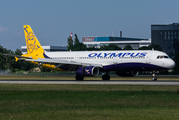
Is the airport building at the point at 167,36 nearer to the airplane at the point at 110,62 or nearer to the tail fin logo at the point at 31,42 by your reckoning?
the tail fin logo at the point at 31,42

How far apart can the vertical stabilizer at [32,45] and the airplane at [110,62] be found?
178 cm

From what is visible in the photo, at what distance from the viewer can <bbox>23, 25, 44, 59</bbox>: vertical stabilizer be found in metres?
59.1

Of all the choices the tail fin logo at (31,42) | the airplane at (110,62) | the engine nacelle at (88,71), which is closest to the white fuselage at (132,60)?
the airplane at (110,62)

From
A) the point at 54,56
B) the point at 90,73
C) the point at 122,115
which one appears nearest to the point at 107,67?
the point at 90,73

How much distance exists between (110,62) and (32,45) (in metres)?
16.5

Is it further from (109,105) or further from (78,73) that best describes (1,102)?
(78,73)

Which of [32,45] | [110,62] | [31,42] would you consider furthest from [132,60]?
[31,42]

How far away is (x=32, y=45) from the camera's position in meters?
60.1

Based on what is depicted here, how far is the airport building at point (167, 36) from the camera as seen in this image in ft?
554

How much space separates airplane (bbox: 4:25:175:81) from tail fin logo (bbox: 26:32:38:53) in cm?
306

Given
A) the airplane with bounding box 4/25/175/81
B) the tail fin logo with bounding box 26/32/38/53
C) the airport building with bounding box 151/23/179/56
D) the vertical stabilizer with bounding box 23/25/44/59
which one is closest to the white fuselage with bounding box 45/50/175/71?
the airplane with bounding box 4/25/175/81

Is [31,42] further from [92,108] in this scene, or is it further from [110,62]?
[92,108]

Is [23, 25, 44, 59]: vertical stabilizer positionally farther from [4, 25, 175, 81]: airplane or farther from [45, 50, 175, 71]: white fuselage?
[45, 50, 175, 71]: white fuselage

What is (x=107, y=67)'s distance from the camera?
5116 cm
